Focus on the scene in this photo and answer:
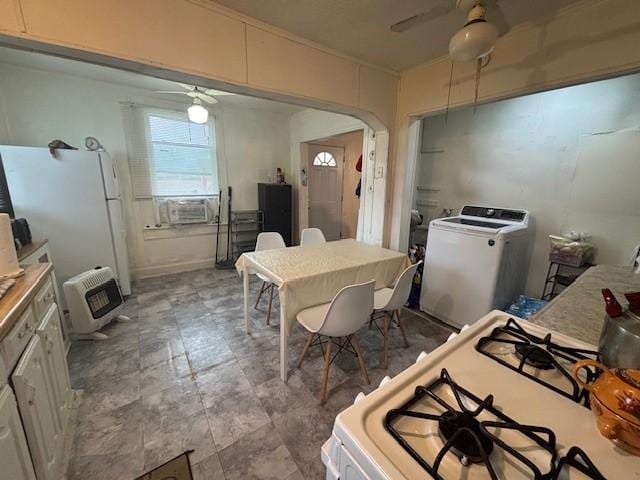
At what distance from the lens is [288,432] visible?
1.54 m

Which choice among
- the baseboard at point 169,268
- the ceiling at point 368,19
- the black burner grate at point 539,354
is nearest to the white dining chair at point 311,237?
the ceiling at point 368,19

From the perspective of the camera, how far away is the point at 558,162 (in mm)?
2645

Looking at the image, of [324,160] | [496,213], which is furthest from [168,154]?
[496,213]

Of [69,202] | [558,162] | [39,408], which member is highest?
[558,162]

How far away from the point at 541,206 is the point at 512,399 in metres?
2.93

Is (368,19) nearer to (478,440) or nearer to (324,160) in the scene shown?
(478,440)

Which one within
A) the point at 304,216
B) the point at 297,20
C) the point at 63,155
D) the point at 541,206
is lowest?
the point at 304,216

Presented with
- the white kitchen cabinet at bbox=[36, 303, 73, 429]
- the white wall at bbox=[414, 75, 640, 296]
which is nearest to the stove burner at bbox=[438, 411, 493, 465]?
the white kitchen cabinet at bbox=[36, 303, 73, 429]

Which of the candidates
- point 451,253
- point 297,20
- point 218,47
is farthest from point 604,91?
point 218,47

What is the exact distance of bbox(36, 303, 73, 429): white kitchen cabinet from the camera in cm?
130

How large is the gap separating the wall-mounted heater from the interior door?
3466mm

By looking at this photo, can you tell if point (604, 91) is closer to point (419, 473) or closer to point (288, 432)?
point (419, 473)

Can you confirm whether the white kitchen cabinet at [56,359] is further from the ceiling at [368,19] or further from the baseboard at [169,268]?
the baseboard at [169,268]

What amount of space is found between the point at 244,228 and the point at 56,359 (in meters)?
3.32
